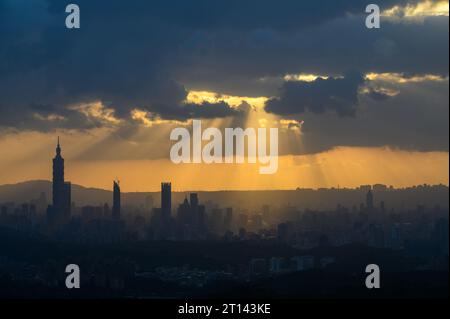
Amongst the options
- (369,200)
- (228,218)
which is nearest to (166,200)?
(228,218)

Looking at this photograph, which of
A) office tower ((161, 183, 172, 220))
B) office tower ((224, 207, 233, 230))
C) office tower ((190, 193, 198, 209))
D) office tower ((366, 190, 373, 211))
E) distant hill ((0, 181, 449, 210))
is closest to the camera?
distant hill ((0, 181, 449, 210))

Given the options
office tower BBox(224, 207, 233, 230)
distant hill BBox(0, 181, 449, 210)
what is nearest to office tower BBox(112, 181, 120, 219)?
distant hill BBox(0, 181, 449, 210)

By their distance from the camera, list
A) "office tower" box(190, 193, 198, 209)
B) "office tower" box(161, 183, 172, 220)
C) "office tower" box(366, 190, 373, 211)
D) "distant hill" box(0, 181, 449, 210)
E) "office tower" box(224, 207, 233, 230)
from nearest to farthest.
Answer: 1. "distant hill" box(0, 181, 449, 210)
2. "office tower" box(366, 190, 373, 211)
3. "office tower" box(224, 207, 233, 230)
4. "office tower" box(190, 193, 198, 209)
5. "office tower" box(161, 183, 172, 220)

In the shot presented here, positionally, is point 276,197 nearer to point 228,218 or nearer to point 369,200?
point 228,218

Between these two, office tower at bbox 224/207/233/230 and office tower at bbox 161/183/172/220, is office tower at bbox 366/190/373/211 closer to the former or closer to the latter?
office tower at bbox 224/207/233/230

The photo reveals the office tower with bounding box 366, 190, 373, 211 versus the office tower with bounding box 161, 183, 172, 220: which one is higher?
the office tower with bounding box 161, 183, 172, 220

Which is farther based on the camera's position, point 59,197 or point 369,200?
point 59,197
